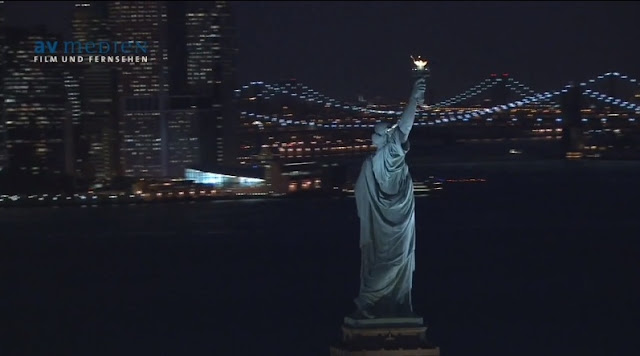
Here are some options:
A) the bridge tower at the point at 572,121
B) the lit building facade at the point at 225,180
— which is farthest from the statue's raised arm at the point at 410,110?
the lit building facade at the point at 225,180

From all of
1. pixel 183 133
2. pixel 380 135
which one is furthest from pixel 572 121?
pixel 380 135

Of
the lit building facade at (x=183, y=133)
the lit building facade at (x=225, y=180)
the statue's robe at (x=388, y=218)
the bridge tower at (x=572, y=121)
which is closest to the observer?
the statue's robe at (x=388, y=218)

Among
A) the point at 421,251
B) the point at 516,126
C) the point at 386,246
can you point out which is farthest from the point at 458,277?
the point at 516,126

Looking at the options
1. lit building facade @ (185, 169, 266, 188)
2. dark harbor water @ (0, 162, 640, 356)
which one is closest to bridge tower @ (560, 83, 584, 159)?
dark harbor water @ (0, 162, 640, 356)

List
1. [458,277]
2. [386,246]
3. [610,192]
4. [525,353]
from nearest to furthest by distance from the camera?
[386,246] < [525,353] < [458,277] < [610,192]

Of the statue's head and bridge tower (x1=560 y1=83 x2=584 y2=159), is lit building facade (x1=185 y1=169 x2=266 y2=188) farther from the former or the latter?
the statue's head

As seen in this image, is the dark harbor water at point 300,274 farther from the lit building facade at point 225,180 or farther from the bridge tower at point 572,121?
the lit building facade at point 225,180

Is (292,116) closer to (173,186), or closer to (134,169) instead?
(173,186)

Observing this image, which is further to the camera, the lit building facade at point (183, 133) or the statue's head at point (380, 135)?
the lit building facade at point (183, 133)
